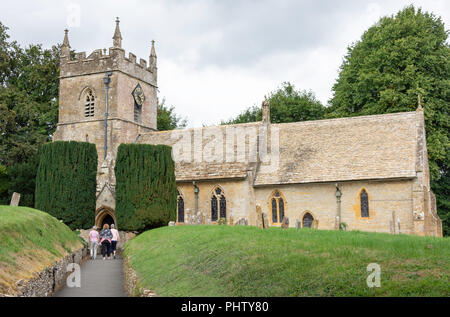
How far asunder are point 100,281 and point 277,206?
613 inches

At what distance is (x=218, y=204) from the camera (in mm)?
30531

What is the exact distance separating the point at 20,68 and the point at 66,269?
103 ft

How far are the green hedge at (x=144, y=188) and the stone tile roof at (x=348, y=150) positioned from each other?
6.19 meters

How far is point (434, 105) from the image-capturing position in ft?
106

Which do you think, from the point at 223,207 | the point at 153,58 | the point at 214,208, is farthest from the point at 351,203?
the point at 153,58

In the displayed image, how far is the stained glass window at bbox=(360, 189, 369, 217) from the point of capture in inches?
1070

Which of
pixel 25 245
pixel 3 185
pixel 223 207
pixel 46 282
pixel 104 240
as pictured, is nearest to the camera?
pixel 46 282

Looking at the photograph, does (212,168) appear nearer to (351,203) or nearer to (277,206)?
(277,206)

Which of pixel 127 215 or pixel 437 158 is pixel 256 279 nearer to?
pixel 127 215

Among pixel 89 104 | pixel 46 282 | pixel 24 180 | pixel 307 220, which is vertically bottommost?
pixel 46 282

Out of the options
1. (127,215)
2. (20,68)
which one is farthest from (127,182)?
(20,68)

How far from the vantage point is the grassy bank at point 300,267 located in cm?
881

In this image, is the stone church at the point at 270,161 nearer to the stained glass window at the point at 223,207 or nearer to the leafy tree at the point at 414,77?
the stained glass window at the point at 223,207

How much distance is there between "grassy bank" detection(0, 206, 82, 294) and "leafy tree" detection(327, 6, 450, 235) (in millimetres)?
23239
